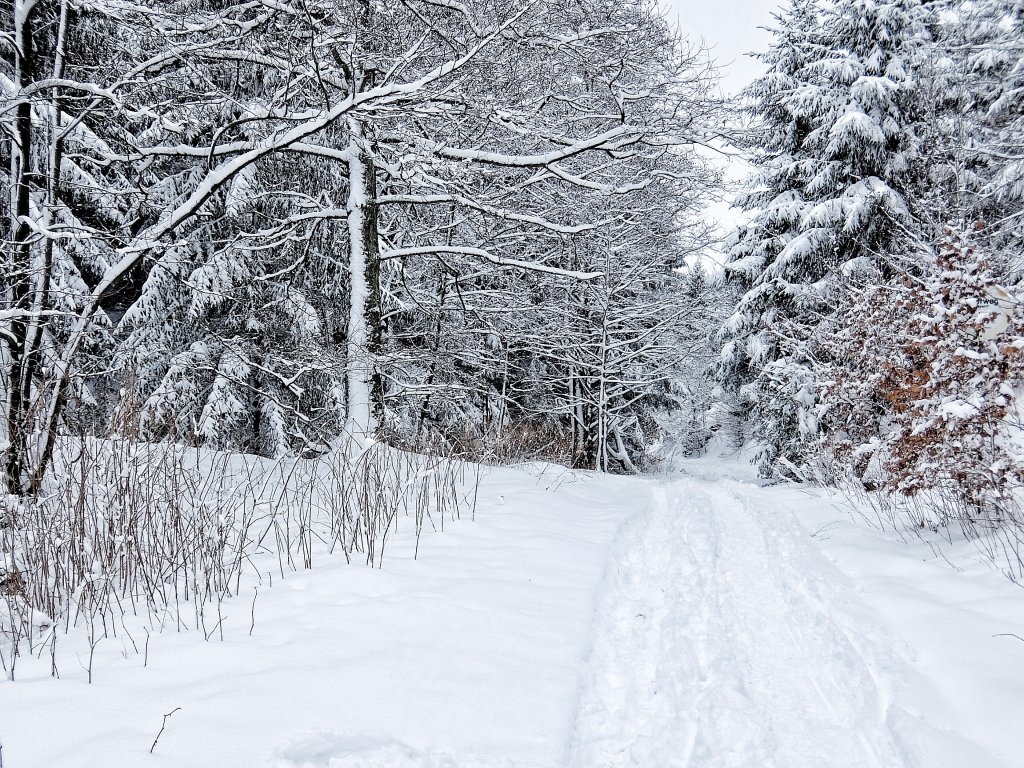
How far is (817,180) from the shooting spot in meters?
12.8

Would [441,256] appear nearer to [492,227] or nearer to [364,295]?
[364,295]

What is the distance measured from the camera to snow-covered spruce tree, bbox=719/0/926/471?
11812 millimetres

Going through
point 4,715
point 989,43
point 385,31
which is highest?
point 989,43

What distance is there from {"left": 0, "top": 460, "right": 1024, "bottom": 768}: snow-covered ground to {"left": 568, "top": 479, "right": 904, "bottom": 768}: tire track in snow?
0.04ft

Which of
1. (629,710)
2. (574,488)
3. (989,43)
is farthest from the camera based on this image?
(989,43)

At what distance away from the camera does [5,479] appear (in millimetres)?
3557

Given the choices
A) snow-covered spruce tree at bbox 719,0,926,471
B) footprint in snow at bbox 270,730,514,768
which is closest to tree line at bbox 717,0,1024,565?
snow-covered spruce tree at bbox 719,0,926,471

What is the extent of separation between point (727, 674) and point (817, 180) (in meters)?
13.2

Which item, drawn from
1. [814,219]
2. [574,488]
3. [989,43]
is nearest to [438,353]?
[574,488]

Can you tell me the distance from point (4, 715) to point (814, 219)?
14.4m

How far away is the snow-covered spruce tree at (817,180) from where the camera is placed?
11812 millimetres

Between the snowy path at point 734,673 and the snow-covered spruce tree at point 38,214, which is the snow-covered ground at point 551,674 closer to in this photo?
the snowy path at point 734,673

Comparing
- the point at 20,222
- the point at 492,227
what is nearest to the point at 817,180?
the point at 492,227

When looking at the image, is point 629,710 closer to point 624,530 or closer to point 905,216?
point 624,530
